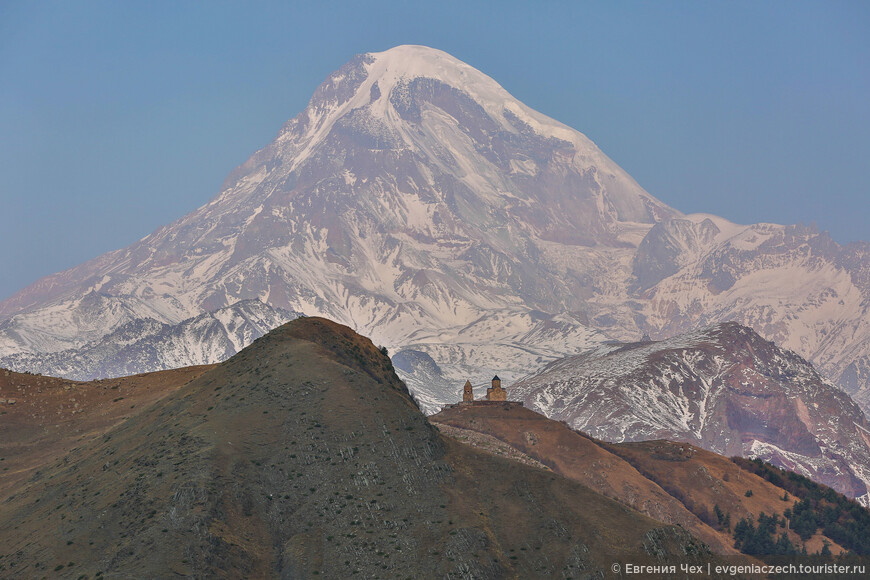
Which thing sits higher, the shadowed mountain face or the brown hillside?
the brown hillside

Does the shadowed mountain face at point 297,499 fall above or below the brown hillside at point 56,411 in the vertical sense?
below

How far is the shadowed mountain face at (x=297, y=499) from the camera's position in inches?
4451

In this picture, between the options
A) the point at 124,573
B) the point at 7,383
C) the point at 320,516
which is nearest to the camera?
the point at 124,573

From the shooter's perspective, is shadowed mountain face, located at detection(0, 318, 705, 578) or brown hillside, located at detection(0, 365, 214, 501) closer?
shadowed mountain face, located at detection(0, 318, 705, 578)

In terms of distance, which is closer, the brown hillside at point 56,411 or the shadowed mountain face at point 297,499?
the shadowed mountain face at point 297,499

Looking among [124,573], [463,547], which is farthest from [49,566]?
[463,547]

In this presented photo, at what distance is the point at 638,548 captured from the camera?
129375 mm

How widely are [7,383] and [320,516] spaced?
293ft

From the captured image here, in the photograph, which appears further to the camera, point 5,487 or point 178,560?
point 5,487

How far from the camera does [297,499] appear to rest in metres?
124

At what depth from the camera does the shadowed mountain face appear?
371 ft

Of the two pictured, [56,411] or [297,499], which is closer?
[297,499]

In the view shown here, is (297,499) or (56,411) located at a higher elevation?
(56,411)

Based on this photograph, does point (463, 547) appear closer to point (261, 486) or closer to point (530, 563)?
point (530, 563)
